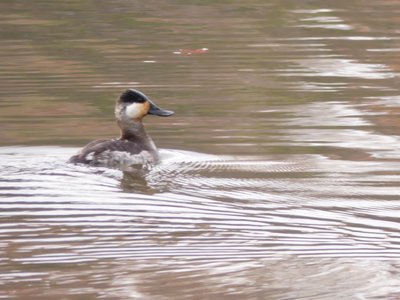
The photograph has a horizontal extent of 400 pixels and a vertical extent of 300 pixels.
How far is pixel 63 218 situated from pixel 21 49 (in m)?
8.70

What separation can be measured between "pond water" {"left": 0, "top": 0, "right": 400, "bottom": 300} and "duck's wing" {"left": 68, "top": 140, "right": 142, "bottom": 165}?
0.42 ft

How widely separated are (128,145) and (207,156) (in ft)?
2.13

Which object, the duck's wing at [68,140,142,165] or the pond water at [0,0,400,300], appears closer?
the pond water at [0,0,400,300]

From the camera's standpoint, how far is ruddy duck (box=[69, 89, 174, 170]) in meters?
11.3

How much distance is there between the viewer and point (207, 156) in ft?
38.5

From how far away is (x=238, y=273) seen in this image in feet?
26.5

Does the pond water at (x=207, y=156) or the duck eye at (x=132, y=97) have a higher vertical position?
the duck eye at (x=132, y=97)

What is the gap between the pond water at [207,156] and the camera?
26.7 feet

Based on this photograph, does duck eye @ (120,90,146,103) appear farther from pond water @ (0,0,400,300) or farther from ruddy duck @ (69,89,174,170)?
pond water @ (0,0,400,300)

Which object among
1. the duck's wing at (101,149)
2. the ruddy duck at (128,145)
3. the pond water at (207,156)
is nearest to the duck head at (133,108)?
the ruddy duck at (128,145)

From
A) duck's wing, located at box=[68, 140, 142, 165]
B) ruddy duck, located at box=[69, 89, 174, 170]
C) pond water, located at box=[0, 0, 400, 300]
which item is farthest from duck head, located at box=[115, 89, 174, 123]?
duck's wing, located at box=[68, 140, 142, 165]

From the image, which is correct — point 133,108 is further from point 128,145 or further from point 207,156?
point 207,156

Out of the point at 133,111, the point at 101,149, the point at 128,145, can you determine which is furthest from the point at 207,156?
the point at 133,111

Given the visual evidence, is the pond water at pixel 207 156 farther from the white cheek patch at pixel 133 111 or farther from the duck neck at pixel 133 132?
the white cheek patch at pixel 133 111
